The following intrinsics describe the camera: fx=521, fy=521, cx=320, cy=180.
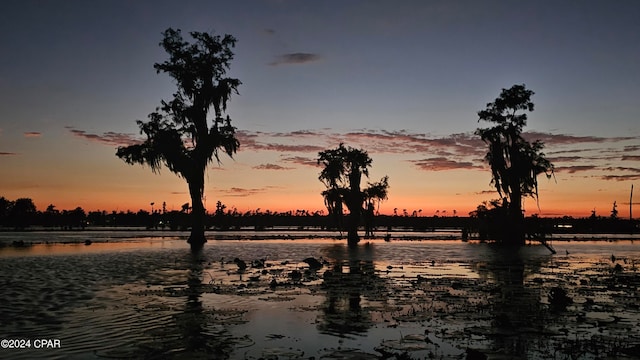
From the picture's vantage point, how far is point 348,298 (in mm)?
14539

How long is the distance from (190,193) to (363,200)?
16.5 metres

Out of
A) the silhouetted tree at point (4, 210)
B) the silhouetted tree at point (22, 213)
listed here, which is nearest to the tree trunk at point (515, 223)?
the silhouetted tree at point (22, 213)

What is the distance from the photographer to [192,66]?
142ft

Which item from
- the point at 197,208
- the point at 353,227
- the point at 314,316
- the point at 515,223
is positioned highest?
the point at 197,208

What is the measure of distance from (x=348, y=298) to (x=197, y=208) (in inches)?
1242

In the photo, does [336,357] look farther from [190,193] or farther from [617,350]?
[190,193]

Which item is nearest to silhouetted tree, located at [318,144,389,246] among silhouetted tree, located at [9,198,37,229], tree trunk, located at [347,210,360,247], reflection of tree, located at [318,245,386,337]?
tree trunk, located at [347,210,360,247]

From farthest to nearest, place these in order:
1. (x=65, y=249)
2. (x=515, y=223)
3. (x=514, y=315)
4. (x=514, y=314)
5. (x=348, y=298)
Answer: (x=515, y=223), (x=65, y=249), (x=348, y=298), (x=514, y=314), (x=514, y=315)

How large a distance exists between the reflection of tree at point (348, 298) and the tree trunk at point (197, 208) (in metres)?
22.0

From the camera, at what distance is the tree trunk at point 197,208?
43.4m

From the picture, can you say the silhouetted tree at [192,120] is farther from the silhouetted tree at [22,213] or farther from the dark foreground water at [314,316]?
the silhouetted tree at [22,213]

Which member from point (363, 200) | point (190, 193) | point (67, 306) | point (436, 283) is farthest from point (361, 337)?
point (363, 200)

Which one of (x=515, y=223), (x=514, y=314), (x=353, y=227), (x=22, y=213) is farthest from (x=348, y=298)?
(x=22, y=213)

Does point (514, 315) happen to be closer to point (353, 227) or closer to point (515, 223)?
point (515, 223)
